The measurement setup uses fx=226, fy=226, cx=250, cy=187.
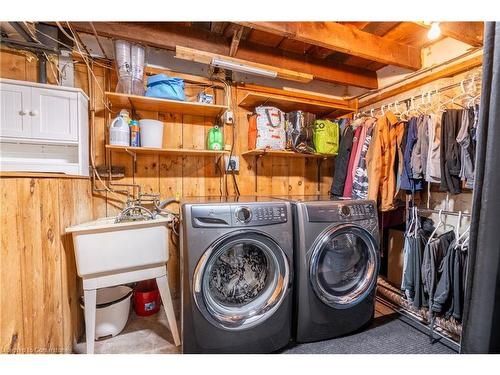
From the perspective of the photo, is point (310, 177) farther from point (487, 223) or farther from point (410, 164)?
point (487, 223)

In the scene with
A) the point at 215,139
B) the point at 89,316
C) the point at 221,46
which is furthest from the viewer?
the point at 215,139

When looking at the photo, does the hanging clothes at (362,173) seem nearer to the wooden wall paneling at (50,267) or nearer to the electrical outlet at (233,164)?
the electrical outlet at (233,164)

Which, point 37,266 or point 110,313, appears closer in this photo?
point 37,266

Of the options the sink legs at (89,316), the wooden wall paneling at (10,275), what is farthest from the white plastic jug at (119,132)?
the sink legs at (89,316)

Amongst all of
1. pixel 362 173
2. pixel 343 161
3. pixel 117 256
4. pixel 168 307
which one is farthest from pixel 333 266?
pixel 117 256

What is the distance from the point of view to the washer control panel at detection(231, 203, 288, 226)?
1270mm

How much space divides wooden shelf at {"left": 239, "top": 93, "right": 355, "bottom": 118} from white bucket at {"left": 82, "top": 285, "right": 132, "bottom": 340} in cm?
199

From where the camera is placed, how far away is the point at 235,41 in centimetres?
180

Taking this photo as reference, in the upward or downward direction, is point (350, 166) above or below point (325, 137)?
below

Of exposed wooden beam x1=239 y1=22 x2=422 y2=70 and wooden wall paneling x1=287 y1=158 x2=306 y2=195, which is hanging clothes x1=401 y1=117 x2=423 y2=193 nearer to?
exposed wooden beam x1=239 y1=22 x2=422 y2=70

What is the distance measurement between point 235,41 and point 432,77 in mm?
1674

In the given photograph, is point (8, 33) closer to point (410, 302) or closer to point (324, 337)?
point (324, 337)

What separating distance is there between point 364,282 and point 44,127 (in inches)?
A: 93.0
